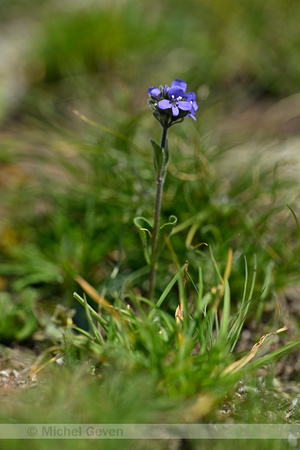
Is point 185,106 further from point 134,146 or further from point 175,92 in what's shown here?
point 134,146

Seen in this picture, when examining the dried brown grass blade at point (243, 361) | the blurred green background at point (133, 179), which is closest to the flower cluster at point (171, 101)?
the blurred green background at point (133, 179)

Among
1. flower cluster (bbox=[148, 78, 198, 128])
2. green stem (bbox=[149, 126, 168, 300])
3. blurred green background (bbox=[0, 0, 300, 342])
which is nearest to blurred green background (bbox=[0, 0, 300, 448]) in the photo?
blurred green background (bbox=[0, 0, 300, 342])

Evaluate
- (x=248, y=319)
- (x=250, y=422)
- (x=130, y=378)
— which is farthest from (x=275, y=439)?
(x=248, y=319)

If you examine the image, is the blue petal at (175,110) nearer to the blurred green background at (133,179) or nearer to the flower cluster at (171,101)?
the flower cluster at (171,101)

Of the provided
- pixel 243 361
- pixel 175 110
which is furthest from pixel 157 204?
pixel 243 361

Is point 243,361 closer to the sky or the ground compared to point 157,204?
closer to the ground

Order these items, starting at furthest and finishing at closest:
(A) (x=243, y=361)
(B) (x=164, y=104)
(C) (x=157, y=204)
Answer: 1. (C) (x=157, y=204)
2. (A) (x=243, y=361)
3. (B) (x=164, y=104)

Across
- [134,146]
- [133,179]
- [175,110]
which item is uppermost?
[134,146]
